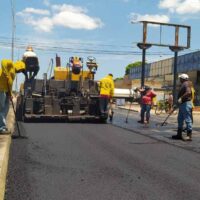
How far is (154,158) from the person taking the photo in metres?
8.68

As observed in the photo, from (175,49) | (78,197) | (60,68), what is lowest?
(78,197)

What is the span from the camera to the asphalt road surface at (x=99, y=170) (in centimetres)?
594

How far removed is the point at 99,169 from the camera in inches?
291

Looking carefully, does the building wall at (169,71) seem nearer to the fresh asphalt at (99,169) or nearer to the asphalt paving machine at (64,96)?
the asphalt paving machine at (64,96)

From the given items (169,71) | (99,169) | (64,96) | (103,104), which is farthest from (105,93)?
(169,71)

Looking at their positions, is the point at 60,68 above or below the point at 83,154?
above

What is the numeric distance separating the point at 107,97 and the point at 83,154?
26.7 feet

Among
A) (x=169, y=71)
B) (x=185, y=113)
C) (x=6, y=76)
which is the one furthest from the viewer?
(x=169, y=71)

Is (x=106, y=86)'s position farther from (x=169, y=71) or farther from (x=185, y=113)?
(x=169, y=71)

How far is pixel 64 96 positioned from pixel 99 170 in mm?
9900

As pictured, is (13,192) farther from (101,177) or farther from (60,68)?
(60,68)

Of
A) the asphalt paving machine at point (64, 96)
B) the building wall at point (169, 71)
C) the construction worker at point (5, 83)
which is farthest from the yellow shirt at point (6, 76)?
the building wall at point (169, 71)

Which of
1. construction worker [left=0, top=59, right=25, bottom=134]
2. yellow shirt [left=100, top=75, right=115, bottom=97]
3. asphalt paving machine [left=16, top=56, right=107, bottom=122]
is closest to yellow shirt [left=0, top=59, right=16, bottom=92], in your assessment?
construction worker [left=0, top=59, right=25, bottom=134]

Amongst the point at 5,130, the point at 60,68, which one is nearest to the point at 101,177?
the point at 5,130
